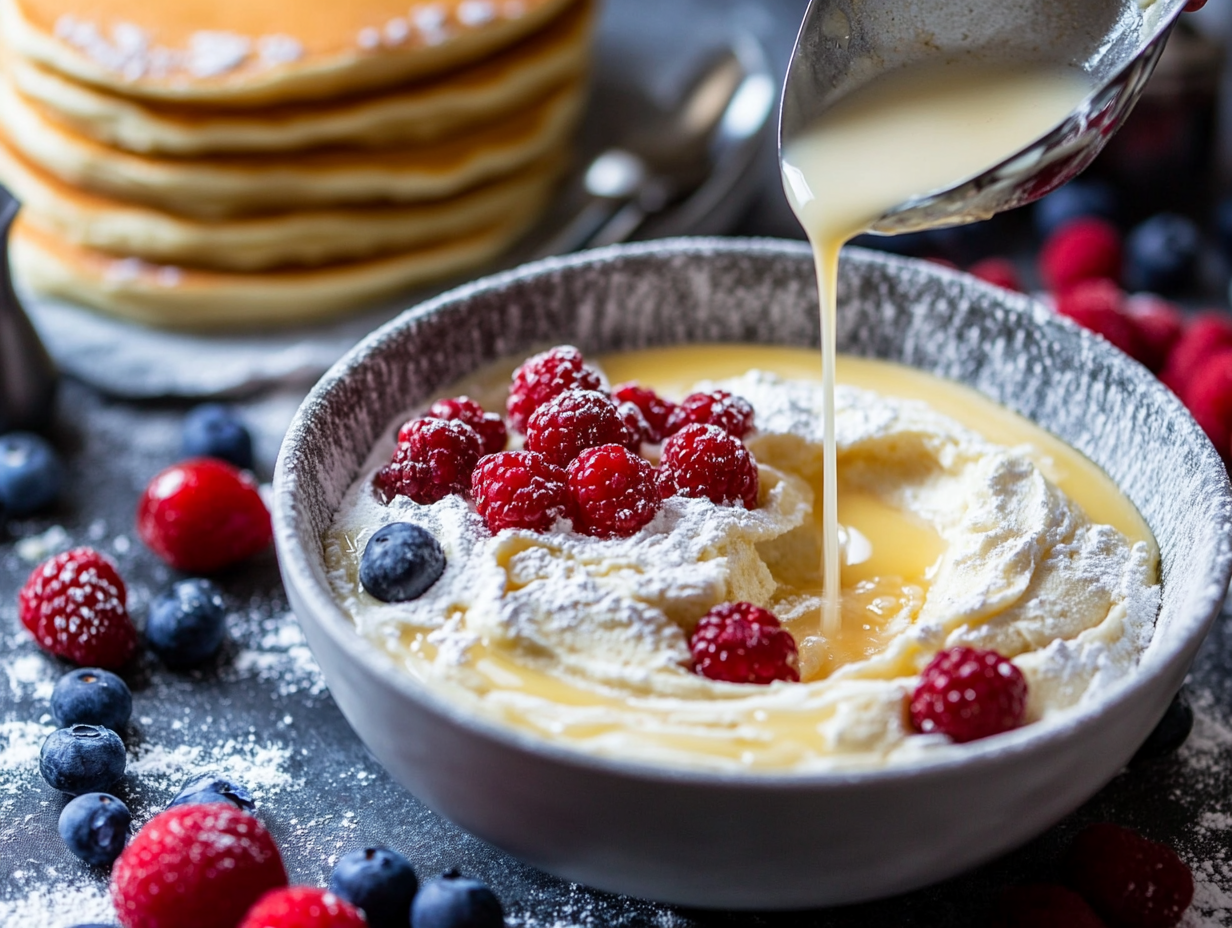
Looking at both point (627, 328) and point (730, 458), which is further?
point (627, 328)

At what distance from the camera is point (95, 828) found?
1.54 meters

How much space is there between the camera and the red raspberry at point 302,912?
1.26 meters

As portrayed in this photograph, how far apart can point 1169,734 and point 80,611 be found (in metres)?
1.46

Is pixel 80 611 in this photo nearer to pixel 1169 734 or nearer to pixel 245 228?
pixel 245 228

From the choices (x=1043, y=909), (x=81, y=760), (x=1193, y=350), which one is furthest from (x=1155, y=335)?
(x=81, y=760)

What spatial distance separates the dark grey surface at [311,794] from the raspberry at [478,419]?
42cm

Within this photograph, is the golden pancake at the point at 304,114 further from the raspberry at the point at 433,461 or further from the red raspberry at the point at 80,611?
the raspberry at the point at 433,461

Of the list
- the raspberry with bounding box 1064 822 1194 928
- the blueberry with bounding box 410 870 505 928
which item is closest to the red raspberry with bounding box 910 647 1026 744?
the raspberry with bounding box 1064 822 1194 928

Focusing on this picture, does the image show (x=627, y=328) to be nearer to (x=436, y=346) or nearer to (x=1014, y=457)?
(x=436, y=346)

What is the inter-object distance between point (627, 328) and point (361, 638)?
30.7 inches

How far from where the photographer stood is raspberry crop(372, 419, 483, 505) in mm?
1637

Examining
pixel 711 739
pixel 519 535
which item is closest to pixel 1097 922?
pixel 711 739

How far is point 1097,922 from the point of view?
4.67 ft

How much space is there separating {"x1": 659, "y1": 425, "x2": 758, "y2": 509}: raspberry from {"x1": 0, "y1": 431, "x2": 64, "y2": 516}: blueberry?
113 cm
